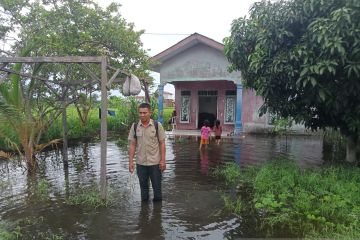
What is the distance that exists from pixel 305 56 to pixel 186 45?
449 inches

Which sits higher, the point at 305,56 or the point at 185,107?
the point at 305,56

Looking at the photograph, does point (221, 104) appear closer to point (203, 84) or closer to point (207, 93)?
point (207, 93)

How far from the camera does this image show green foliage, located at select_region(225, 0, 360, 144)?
6391 millimetres

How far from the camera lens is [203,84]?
19781mm

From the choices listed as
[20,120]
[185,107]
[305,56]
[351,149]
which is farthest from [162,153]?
[185,107]

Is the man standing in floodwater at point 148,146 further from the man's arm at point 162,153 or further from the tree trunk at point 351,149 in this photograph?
the tree trunk at point 351,149

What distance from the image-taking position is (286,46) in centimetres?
758

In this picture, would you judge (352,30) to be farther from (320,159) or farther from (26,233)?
(26,233)

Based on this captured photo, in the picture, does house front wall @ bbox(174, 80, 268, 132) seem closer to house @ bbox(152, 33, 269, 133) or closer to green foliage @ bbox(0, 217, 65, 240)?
house @ bbox(152, 33, 269, 133)

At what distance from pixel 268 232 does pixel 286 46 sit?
425 centimetres

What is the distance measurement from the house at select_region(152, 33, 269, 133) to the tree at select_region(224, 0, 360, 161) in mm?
8319

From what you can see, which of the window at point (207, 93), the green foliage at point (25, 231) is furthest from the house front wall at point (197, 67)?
the green foliage at point (25, 231)

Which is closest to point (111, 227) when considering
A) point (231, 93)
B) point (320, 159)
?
point (320, 159)

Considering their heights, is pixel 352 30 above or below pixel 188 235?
above
